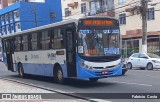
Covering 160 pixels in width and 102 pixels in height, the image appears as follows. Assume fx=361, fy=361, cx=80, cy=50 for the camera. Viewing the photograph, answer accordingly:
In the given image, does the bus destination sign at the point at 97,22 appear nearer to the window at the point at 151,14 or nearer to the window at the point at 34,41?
the window at the point at 34,41

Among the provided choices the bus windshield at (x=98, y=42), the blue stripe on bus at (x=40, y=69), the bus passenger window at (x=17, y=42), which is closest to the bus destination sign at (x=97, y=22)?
the bus windshield at (x=98, y=42)

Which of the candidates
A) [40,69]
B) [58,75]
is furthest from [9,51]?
[58,75]

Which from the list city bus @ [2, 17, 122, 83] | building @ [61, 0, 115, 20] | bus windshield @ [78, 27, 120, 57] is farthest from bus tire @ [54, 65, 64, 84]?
building @ [61, 0, 115, 20]

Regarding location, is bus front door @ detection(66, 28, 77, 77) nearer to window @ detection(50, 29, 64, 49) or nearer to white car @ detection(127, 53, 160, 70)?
window @ detection(50, 29, 64, 49)

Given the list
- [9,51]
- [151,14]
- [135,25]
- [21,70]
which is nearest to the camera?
[21,70]

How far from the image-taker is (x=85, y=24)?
15734mm

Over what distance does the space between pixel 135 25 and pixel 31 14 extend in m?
31.3

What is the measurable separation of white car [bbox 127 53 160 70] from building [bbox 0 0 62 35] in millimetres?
40321

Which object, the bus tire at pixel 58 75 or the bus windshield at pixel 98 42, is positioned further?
the bus tire at pixel 58 75

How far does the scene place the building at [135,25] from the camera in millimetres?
41281

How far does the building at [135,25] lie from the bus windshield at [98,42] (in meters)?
23.4

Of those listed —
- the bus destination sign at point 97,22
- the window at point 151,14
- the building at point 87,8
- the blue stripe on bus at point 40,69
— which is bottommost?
the blue stripe on bus at point 40,69

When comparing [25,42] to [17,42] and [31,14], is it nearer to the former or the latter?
[17,42]

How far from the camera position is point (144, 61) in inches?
1163
